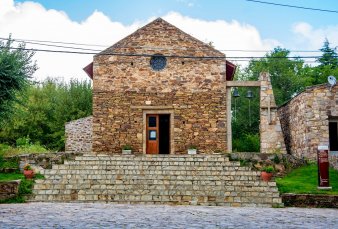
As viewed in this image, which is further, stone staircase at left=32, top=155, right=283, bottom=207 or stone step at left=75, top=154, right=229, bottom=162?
stone step at left=75, top=154, right=229, bottom=162

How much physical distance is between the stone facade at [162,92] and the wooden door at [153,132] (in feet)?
1.29

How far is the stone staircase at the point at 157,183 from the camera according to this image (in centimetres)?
1339

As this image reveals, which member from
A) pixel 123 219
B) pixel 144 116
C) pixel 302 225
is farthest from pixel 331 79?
pixel 123 219

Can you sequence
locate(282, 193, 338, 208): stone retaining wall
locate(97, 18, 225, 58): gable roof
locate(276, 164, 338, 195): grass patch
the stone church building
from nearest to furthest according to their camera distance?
locate(282, 193, 338, 208): stone retaining wall < locate(276, 164, 338, 195): grass patch < the stone church building < locate(97, 18, 225, 58): gable roof

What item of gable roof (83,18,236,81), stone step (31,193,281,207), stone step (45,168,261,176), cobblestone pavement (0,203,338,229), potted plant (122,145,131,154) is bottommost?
stone step (31,193,281,207)

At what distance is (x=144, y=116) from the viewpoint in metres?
21.0

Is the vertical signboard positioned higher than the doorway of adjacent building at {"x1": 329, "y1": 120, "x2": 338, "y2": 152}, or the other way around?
the doorway of adjacent building at {"x1": 329, "y1": 120, "x2": 338, "y2": 152}

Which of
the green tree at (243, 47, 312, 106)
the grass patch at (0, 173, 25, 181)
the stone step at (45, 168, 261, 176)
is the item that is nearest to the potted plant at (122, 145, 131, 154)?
the stone step at (45, 168, 261, 176)

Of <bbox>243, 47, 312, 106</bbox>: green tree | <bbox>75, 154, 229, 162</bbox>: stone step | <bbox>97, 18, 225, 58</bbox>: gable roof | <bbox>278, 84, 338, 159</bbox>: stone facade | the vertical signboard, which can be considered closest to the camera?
the vertical signboard

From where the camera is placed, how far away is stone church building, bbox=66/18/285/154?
20.7 metres

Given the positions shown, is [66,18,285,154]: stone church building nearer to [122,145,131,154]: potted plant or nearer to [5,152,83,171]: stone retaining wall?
[122,145,131,154]: potted plant

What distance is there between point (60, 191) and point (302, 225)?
807 cm

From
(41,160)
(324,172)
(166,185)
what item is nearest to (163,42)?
(41,160)

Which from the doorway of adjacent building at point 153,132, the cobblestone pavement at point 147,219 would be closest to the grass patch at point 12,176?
the cobblestone pavement at point 147,219
